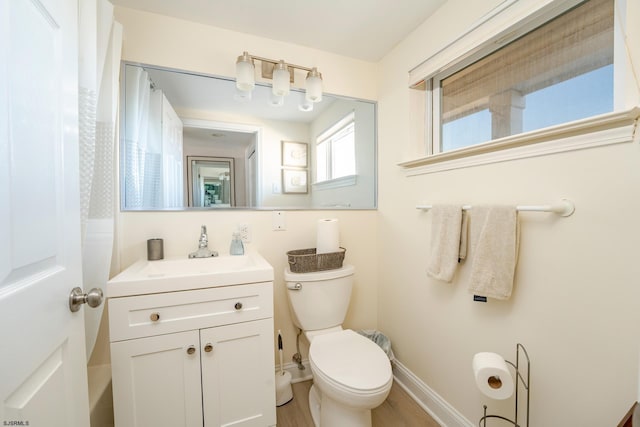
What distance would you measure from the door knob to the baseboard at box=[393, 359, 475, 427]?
5.30 feet

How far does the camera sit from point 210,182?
60.7 inches

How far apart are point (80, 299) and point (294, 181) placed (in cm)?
124

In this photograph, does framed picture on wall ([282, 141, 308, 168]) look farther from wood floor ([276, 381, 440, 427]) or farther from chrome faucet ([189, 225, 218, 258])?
wood floor ([276, 381, 440, 427])

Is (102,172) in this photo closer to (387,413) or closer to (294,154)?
(294,154)

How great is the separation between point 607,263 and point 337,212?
51.2 inches

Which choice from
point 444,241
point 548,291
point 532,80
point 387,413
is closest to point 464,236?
point 444,241

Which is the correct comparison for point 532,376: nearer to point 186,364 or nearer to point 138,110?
point 186,364

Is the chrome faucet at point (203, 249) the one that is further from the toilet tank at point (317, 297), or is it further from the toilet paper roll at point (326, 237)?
the toilet paper roll at point (326, 237)

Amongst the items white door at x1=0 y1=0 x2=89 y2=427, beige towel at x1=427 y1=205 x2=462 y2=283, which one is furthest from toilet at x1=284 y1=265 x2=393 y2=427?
white door at x1=0 y1=0 x2=89 y2=427

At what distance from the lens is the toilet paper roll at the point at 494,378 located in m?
0.89

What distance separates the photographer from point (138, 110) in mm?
1394

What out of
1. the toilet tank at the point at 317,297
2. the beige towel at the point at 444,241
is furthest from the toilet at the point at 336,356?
the beige towel at the point at 444,241

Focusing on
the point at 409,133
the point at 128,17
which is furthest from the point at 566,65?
the point at 128,17

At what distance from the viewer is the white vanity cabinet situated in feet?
3.31
